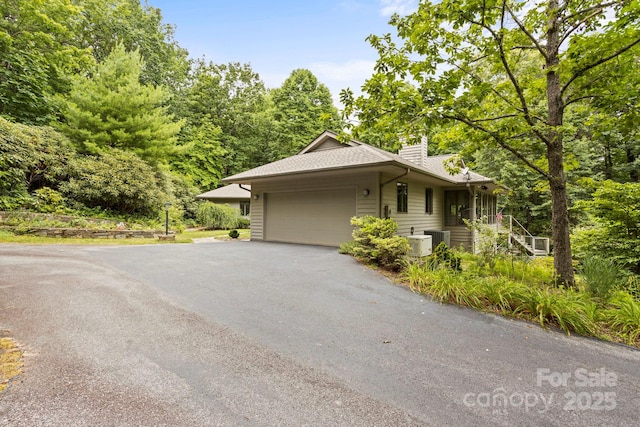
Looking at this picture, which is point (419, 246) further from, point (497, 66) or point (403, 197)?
point (497, 66)

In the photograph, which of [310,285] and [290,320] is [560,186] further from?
[290,320]

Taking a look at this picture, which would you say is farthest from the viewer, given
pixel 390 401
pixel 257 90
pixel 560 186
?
pixel 257 90

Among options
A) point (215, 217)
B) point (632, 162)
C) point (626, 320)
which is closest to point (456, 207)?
point (626, 320)

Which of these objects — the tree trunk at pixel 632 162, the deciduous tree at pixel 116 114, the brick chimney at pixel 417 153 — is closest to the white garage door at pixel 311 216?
the brick chimney at pixel 417 153

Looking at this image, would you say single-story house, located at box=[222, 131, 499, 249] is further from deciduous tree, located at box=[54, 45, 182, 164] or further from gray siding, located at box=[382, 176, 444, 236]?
deciduous tree, located at box=[54, 45, 182, 164]

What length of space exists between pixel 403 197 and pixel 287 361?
8341 mm

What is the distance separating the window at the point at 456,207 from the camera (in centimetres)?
1259

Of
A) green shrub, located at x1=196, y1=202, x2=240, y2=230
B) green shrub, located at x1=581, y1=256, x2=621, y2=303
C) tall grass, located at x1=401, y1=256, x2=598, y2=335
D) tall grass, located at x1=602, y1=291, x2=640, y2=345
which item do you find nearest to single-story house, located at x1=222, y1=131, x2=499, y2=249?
tall grass, located at x1=401, y1=256, x2=598, y2=335

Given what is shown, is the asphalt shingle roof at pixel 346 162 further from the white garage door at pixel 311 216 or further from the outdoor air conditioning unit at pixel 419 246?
the outdoor air conditioning unit at pixel 419 246

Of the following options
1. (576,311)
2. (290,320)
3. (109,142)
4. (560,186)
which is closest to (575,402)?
(576,311)

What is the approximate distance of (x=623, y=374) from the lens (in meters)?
2.46

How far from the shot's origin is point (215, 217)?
1725cm

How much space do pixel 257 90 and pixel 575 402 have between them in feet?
104

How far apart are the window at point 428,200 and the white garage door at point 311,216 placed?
4.01 meters
